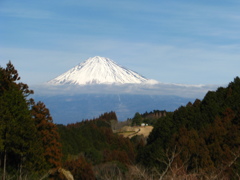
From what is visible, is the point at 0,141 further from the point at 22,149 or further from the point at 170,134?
the point at 170,134

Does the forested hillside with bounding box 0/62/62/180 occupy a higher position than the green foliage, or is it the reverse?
the forested hillside with bounding box 0/62/62/180

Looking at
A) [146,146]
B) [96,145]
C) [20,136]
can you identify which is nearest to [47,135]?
[20,136]

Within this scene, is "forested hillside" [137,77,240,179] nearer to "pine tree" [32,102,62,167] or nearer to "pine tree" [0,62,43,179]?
"pine tree" [32,102,62,167]

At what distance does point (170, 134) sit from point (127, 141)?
145 ft

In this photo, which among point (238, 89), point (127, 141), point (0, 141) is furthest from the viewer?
point (127, 141)

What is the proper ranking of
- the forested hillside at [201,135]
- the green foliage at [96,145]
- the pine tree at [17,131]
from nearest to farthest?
the pine tree at [17,131] → the forested hillside at [201,135] → the green foliage at [96,145]

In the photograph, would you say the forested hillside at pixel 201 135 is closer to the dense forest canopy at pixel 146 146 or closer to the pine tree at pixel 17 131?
the dense forest canopy at pixel 146 146

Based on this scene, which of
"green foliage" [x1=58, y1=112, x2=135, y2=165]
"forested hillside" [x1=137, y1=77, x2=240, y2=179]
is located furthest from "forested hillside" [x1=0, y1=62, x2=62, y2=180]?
"green foliage" [x1=58, y1=112, x2=135, y2=165]

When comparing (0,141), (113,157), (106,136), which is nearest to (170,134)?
(113,157)

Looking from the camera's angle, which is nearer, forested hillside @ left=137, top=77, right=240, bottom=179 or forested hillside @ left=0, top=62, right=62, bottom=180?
forested hillside @ left=0, top=62, right=62, bottom=180

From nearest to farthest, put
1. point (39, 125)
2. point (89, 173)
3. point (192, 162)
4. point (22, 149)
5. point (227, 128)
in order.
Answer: point (22, 149)
point (39, 125)
point (192, 162)
point (89, 173)
point (227, 128)

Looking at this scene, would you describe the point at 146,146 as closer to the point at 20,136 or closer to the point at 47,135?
the point at 47,135

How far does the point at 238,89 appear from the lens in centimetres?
6444

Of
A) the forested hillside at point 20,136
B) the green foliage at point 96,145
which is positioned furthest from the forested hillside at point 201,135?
the green foliage at point 96,145
